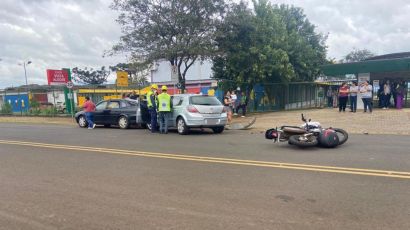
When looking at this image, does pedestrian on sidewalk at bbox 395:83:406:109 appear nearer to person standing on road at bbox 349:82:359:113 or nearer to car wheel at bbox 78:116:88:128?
person standing on road at bbox 349:82:359:113

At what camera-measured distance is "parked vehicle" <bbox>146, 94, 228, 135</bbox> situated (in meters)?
13.6

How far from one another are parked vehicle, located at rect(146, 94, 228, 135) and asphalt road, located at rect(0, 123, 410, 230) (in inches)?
136

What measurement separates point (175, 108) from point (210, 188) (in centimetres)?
842

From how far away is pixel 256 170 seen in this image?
716 cm

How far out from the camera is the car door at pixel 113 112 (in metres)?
17.6

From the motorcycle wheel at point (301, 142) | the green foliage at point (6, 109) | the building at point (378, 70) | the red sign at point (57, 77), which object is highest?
the red sign at point (57, 77)

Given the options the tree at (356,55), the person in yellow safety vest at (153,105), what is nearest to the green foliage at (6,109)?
the person in yellow safety vest at (153,105)

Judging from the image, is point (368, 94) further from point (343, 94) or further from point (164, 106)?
point (164, 106)

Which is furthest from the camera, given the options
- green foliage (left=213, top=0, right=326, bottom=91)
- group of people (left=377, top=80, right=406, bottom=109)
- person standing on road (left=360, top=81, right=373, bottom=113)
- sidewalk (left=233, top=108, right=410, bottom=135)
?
green foliage (left=213, top=0, right=326, bottom=91)

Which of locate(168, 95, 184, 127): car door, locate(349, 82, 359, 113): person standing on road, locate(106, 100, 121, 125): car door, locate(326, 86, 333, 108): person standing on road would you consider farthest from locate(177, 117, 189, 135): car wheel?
locate(326, 86, 333, 108): person standing on road

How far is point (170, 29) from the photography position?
65.1ft

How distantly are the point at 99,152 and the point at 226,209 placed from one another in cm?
580

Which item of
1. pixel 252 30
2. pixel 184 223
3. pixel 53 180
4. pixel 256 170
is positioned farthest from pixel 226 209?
pixel 252 30

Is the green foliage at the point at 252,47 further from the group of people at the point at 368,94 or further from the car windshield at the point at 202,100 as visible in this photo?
the car windshield at the point at 202,100
